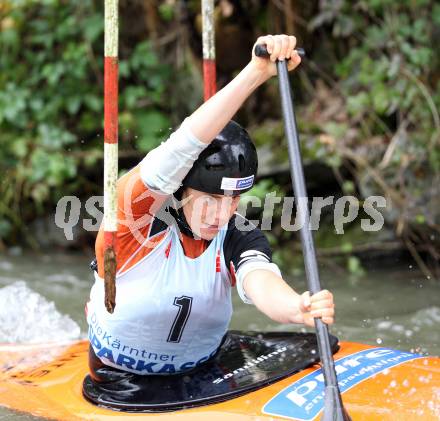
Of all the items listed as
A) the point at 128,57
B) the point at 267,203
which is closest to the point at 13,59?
the point at 128,57

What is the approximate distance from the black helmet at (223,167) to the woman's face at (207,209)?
3 cm

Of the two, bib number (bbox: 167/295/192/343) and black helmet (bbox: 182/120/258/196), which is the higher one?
black helmet (bbox: 182/120/258/196)

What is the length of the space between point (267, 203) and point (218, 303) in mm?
2990

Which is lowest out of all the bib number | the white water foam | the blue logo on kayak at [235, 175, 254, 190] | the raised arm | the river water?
the river water

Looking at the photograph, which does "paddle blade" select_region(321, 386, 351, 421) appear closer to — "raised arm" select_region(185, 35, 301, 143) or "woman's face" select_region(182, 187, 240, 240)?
"woman's face" select_region(182, 187, 240, 240)


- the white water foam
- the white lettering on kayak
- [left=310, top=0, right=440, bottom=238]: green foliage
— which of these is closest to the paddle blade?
the white lettering on kayak

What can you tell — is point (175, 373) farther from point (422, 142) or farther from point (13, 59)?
point (13, 59)

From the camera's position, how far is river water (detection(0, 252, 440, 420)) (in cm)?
427

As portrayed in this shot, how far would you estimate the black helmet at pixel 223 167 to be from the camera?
255cm

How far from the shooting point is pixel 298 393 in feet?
9.05

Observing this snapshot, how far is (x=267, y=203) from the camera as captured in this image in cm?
586

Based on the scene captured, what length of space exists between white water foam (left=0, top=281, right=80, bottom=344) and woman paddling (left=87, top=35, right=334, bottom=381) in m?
1.21

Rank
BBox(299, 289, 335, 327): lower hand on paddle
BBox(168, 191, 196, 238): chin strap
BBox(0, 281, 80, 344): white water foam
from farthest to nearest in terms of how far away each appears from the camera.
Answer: BBox(0, 281, 80, 344): white water foam < BBox(168, 191, 196, 238): chin strap < BBox(299, 289, 335, 327): lower hand on paddle

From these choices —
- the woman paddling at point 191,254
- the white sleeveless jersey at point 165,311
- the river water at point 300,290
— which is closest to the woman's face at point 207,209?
the woman paddling at point 191,254
